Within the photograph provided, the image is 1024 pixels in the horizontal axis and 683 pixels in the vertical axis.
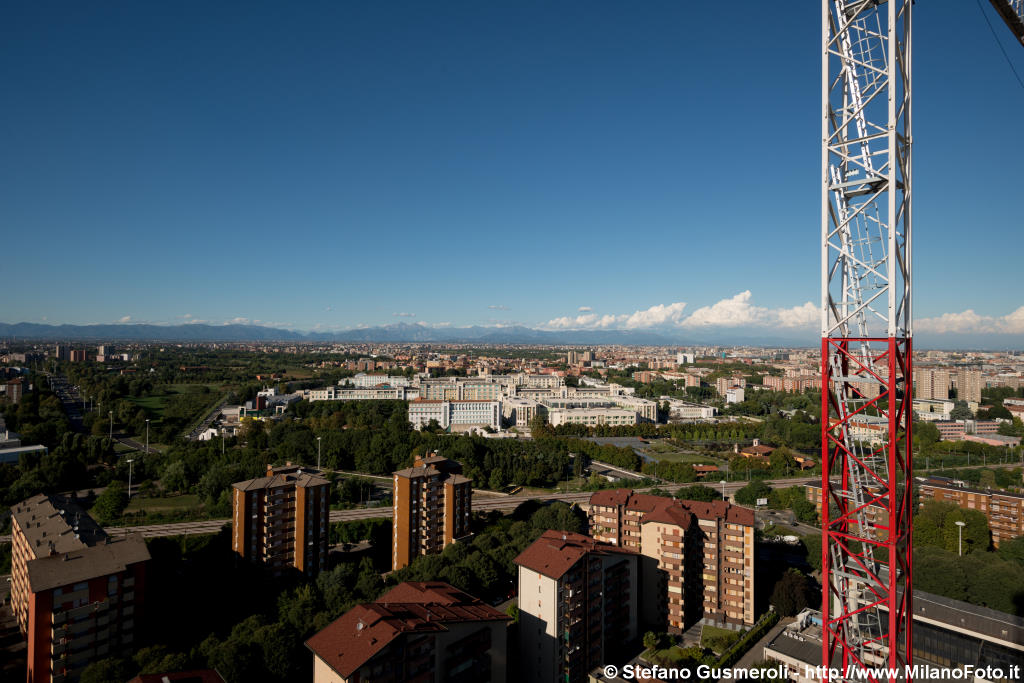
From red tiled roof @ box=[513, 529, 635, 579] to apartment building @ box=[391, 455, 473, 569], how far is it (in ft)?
13.3

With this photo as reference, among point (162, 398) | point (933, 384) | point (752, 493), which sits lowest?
point (752, 493)

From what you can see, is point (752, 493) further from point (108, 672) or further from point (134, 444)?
point (134, 444)

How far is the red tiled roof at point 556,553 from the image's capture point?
837cm

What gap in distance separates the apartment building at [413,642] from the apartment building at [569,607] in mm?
989

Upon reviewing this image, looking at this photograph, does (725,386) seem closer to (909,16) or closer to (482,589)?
(482,589)

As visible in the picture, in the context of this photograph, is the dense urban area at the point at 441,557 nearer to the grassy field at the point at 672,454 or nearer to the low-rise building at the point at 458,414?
the grassy field at the point at 672,454

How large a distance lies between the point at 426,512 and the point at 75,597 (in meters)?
6.35

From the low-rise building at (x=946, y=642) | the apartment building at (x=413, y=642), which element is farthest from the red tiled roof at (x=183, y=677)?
the low-rise building at (x=946, y=642)

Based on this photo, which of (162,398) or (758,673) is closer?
(758,673)

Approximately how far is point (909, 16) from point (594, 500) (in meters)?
9.54

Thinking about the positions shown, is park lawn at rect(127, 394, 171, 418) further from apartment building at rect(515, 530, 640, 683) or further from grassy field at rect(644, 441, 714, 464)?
apartment building at rect(515, 530, 640, 683)

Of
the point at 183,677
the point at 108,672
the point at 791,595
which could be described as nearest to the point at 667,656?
the point at 791,595

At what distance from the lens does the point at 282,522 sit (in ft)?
37.5

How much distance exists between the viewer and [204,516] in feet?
50.3
